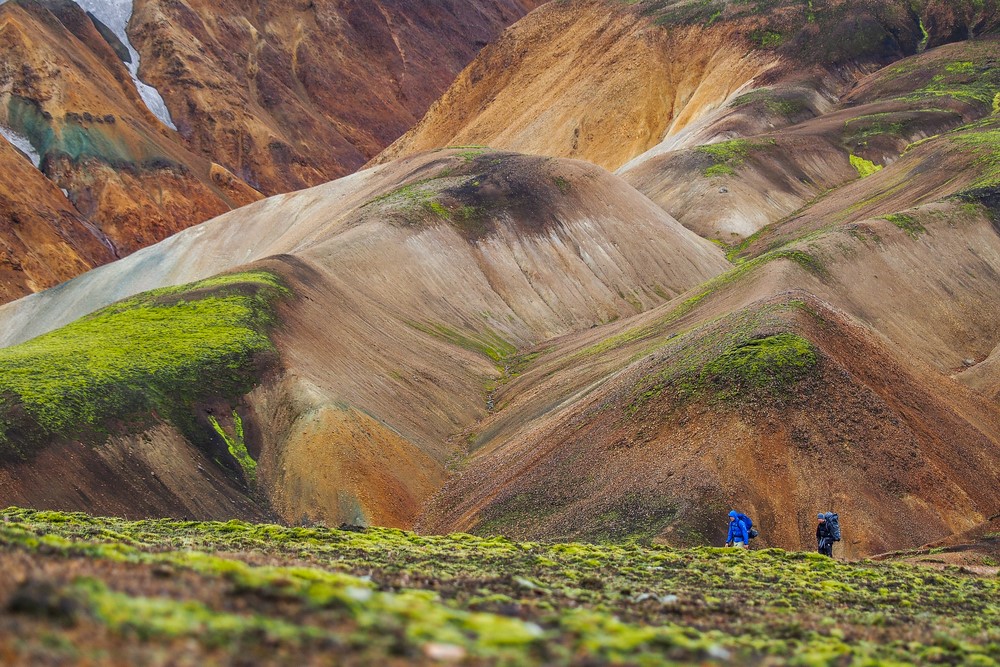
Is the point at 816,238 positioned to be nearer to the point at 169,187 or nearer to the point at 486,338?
the point at 486,338

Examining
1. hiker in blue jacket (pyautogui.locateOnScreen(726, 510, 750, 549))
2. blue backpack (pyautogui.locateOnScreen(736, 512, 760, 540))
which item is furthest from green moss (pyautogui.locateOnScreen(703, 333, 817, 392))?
hiker in blue jacket (pyautogui.locateOnScreen(726, 510, 750, 549))

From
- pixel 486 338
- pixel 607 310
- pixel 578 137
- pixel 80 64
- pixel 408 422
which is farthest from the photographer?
pixel 80 64

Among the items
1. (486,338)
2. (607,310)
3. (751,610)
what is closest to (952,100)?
(607,310)

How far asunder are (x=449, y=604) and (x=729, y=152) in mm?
81536

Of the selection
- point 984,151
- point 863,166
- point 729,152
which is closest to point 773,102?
point 863,166

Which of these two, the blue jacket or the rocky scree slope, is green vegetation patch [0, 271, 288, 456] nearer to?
the rocky scree slope

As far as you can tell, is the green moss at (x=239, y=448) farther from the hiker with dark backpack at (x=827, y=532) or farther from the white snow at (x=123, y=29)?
the white snow at (x=123, y=29)

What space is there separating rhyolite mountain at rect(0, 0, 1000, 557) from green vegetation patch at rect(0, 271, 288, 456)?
0.43ft

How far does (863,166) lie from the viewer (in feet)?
304

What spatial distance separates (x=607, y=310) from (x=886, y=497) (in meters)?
35.8

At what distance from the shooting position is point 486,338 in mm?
60844

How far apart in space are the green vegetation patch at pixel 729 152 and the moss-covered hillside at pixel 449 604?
66942 millimetres

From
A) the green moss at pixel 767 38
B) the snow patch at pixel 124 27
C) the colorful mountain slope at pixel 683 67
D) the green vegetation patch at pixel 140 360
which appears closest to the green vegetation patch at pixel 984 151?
the colorful mountain slope at pixel 683 67

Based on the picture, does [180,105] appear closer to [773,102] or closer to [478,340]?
[773,102]
